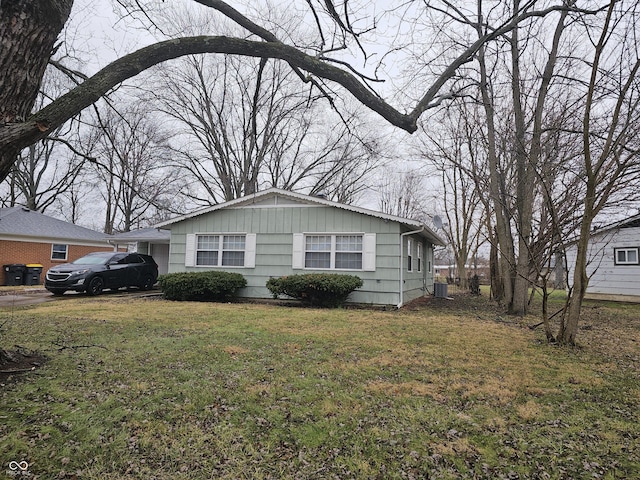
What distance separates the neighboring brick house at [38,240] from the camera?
17.2 m

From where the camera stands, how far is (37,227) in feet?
60.6

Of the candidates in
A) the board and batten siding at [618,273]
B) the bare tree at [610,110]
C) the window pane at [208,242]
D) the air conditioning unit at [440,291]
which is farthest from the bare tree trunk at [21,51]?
the board and batten siding at [618,273]

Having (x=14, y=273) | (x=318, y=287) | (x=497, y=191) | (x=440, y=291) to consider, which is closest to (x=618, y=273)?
(x=440, y=291)

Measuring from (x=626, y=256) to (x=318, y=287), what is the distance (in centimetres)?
1411

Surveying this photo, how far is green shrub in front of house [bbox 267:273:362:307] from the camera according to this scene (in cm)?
1026

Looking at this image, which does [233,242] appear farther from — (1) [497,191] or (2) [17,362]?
(2) [17,362]

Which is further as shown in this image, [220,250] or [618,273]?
[618,273]

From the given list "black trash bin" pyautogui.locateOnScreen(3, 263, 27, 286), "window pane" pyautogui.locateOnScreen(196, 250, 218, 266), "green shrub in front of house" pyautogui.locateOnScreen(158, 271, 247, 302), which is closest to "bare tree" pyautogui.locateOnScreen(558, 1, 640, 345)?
"green shrub in front of house" pyautogui.locateOnScreen(158, 271, 247, 302)

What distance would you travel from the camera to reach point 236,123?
2214 cm

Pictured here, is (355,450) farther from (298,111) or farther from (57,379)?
(298,111)

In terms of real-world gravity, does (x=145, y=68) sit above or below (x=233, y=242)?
above

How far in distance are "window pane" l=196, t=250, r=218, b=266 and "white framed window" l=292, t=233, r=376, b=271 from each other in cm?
296

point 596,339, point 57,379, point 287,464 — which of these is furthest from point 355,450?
point 596,339

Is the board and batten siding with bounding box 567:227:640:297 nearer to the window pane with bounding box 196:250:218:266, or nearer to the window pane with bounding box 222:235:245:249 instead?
the window pane with bounding box 222:235:245:249
